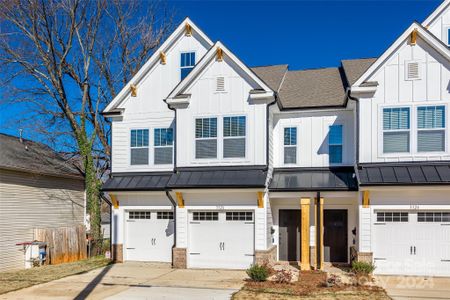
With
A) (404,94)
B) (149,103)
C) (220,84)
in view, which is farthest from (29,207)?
(404,94)

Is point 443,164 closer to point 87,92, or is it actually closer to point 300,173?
point 300,173

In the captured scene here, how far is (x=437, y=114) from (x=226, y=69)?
307 inches

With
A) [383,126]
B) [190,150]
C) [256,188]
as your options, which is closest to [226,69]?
[190,150]

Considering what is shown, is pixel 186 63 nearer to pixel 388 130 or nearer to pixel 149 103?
pixel 149 103

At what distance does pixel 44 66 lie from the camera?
2386 centimetres

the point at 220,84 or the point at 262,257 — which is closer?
the point at 262,257

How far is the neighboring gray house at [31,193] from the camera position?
17.9 m

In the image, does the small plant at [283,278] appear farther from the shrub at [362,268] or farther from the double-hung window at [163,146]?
the double-hung window at [163,146]

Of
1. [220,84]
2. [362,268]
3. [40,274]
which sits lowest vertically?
[40,274]

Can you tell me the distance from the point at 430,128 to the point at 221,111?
752cm

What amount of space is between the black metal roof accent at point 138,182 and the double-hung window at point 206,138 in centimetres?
183

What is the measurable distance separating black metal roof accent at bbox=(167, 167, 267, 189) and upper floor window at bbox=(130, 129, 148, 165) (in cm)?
213

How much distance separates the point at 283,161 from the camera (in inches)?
693

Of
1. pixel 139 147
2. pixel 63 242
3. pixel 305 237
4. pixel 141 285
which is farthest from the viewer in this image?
pixel 63 242
